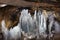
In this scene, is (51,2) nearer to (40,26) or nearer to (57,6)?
(57,6)

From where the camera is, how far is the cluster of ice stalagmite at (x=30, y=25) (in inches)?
55.3

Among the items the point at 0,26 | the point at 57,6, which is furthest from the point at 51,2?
the point at 0,26

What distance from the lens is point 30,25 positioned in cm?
145

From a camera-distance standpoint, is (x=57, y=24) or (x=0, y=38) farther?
(x=57, y=24)

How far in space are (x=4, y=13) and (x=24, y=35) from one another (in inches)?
9.7

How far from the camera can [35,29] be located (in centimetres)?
145

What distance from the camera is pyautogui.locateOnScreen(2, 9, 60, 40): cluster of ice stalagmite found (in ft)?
4.61

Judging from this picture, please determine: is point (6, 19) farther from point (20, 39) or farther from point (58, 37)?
point (58, 37)

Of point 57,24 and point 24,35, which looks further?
point 57,24

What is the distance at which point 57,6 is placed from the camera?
145cm

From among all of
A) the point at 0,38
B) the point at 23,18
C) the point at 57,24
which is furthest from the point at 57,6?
the point at 0,38

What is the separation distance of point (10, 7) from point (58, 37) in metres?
0.48

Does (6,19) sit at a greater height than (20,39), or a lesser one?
greater

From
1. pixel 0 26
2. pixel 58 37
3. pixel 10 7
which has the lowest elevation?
pixel 58 37
